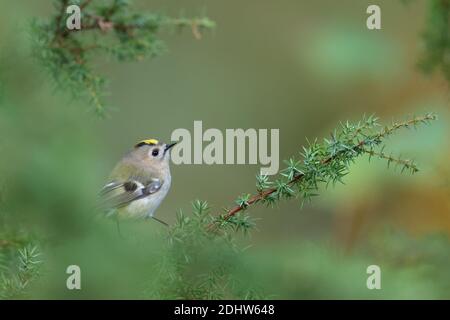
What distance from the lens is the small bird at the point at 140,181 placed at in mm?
2832

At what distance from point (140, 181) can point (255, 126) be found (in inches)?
103

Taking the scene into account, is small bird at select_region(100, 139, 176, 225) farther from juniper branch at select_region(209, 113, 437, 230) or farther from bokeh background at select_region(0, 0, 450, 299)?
juniper branch at select_region(209, 113, 437, 230)

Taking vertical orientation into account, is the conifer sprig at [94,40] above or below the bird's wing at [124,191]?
above

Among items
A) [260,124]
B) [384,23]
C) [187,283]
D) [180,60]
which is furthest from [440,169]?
[180,60]

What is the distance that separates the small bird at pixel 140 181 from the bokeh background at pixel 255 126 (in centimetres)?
14

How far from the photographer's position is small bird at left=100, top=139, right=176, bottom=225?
9.29 ft

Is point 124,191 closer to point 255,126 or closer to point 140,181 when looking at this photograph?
point 140,181

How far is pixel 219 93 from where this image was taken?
5.99 metres

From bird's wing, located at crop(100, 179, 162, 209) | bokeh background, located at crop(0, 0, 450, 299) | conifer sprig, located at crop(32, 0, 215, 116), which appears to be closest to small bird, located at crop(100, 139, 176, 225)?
bird's wing, located at crop(100, 179, 162, 209)

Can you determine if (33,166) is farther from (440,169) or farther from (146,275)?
(440,169)

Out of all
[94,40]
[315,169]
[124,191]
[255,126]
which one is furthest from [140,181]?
[255,126]

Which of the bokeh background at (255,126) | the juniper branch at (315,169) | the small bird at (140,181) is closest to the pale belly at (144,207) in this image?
the small bird at (140,181)

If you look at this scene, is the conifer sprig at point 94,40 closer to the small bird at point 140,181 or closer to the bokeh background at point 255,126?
the bokeh background at point 255,126

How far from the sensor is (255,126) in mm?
5730
